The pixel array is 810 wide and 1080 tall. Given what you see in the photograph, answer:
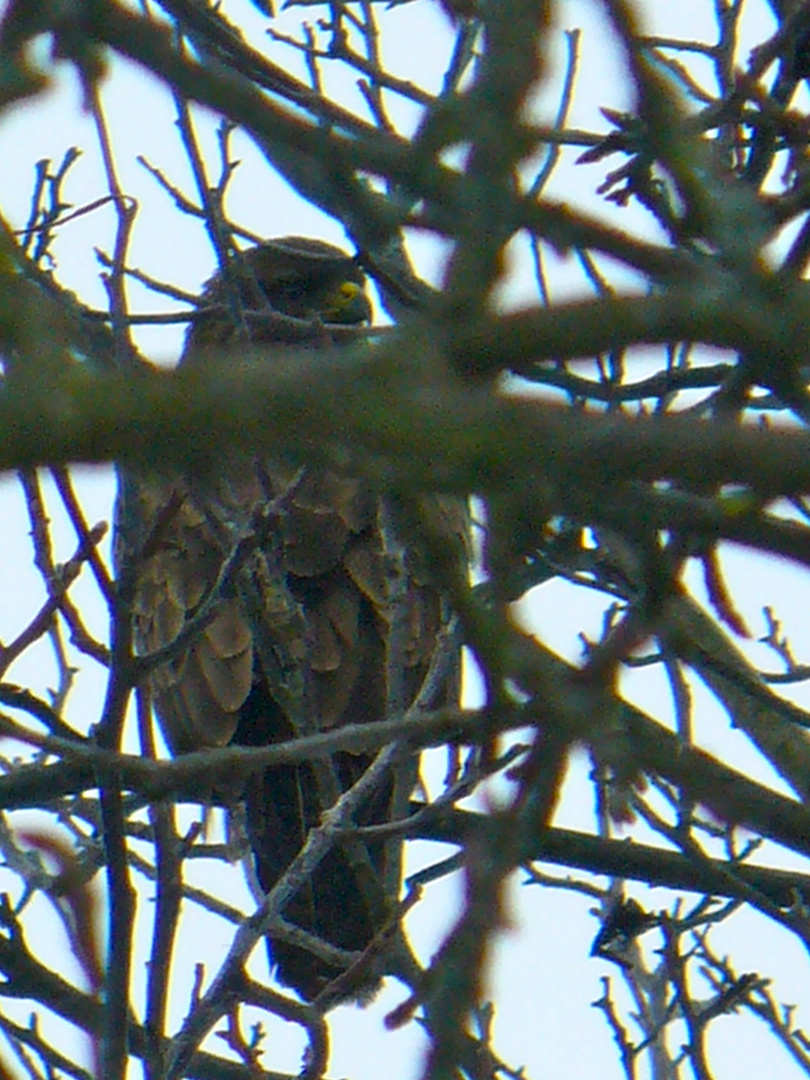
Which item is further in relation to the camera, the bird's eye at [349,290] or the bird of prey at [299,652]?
the bird's eye at [349,290]

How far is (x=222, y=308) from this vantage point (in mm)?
4285

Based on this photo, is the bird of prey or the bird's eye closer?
the bird of prey

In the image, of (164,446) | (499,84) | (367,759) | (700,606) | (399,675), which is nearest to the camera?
(164,446)

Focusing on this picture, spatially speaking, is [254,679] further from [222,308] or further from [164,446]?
[164,446]

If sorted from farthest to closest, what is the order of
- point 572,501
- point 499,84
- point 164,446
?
1. point 499,84
2. point 572,501
3. point 164,446

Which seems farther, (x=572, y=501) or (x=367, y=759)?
(x=367, y=759)

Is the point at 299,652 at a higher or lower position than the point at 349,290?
lower

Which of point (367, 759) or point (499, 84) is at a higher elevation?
point (367, 759)

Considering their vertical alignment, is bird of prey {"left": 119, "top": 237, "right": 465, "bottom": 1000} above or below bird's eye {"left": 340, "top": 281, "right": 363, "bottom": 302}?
below

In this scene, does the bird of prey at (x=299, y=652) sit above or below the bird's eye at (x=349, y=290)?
below

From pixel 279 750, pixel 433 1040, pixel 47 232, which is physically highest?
pixel 47 232

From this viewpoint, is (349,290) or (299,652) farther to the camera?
(349,290)

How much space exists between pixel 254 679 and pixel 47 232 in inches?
74.8

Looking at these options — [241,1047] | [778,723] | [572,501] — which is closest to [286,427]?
[572,501]
